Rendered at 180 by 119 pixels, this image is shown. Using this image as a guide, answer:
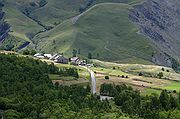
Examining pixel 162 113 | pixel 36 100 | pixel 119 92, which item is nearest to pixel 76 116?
pixel 36 100

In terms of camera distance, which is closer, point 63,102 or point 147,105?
point 63,102

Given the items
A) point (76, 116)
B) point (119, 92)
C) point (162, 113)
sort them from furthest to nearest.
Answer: point (119, 92)
point (162, 113)
point (76, 116)

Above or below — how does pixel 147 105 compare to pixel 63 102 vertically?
below

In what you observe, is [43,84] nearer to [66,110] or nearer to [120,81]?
[66,110]

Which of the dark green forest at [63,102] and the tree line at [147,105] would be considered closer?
Result: the dark green forest at [63,102]

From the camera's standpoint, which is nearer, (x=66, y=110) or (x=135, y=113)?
(x=66, y=110)

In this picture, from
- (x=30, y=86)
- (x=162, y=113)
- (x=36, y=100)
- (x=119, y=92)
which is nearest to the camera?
(x=36, y=100)

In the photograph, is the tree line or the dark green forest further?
the tree line

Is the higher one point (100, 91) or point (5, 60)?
point (5, 60)
